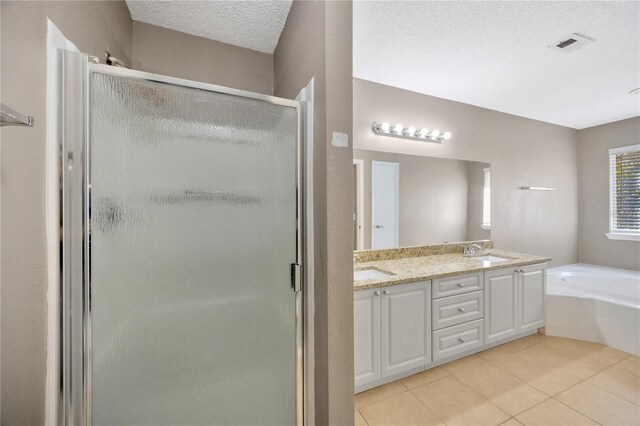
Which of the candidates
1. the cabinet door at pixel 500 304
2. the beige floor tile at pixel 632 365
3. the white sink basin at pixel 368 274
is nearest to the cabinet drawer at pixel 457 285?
the cabinet door at pixel 500 304

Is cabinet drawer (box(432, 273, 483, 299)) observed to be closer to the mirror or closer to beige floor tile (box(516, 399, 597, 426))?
the mirror

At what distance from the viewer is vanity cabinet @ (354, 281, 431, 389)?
1.76 meters

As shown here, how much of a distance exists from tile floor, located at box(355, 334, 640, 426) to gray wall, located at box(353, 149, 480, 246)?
3.69 ft

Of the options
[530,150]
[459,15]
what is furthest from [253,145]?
[530,150]

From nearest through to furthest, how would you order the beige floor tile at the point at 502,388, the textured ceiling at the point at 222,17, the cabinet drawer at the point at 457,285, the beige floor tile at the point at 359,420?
the textured ceiling at the point at 222,17 → the beige floor tile at the point at 359,420 → the beige floor tile at the point at 502,388 → the cabinet drawer at the point at 457,285

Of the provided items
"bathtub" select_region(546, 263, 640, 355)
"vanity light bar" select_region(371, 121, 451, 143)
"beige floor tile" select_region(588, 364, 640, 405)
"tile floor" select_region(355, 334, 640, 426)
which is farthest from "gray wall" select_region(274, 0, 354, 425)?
"bathtub" select_region(546, 263, 640, 355)

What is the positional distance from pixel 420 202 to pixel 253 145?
78.7 inches

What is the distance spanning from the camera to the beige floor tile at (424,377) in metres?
1.93

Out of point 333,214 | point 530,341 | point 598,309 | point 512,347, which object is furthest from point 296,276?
point 598,309

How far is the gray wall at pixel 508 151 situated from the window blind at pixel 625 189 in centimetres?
38

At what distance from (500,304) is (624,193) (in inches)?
112

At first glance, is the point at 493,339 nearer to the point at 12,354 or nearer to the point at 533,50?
the point at 533,50

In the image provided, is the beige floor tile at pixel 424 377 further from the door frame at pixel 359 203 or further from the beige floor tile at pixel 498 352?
the door frame at pixel 359 203

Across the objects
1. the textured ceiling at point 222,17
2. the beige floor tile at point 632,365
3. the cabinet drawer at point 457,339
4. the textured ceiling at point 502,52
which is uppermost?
the textured ceiling at point 502,52
